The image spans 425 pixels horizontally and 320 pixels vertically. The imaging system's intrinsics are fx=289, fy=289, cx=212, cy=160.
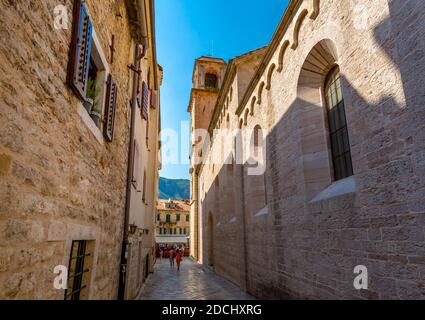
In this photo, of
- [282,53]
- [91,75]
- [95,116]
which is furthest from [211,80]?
[95,116]

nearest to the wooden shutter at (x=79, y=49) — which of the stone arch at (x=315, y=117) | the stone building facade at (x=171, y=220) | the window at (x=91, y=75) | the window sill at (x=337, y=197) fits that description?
the window at (x=91, y=75)

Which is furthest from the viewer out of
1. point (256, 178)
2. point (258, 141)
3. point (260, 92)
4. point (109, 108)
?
point (258, 141)

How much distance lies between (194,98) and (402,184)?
27863mm

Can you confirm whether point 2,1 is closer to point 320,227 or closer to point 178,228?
point 320,227

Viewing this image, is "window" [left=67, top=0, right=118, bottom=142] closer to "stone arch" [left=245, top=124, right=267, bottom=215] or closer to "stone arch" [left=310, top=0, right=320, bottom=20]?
"stone arch" [left=310, top=0, right=320, bottom=20]

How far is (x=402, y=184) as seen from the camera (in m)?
3.59

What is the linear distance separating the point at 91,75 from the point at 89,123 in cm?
134

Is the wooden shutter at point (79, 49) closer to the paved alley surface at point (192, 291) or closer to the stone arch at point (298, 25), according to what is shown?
the stone arch at point (298, 25)

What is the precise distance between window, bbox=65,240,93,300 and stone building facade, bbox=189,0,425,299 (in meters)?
3.87

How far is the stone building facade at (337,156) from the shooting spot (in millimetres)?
3539

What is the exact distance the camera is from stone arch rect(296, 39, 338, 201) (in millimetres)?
5953

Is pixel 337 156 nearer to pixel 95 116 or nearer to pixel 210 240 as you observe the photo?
pixel 95 116

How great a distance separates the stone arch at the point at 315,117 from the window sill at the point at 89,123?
4.22 m

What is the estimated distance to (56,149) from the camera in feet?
8.62
